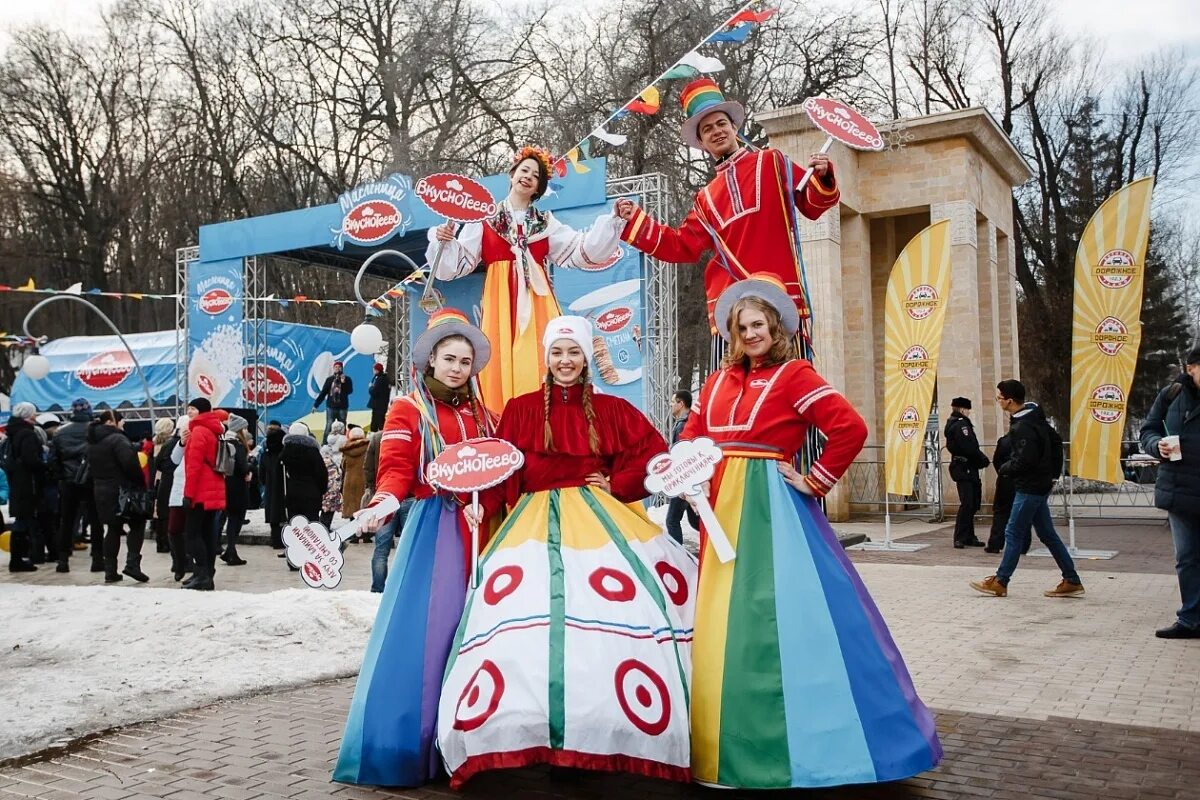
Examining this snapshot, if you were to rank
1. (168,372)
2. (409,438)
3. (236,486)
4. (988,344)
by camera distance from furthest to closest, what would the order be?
(168,372) → (988,344) → (236,486) → (409,438)

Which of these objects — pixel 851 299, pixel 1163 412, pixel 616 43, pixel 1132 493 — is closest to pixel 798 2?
pixel 616 43

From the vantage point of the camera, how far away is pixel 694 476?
3.43m

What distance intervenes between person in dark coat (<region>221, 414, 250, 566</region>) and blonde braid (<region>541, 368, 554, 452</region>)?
760 cm

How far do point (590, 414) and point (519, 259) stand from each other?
1.02 m

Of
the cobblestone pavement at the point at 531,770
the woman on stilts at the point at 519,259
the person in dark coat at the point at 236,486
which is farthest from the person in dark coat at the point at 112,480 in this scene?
the woman on stilts at the point at 519,259

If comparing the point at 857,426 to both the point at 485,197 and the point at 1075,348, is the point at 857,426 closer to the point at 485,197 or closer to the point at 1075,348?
the point at 485,197

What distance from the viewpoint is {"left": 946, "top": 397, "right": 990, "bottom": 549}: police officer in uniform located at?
1232 centimetres

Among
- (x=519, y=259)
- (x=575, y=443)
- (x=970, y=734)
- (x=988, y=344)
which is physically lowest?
(x=970, y=734)

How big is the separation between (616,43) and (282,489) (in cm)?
1348

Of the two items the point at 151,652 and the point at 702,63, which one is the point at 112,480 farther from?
the point at 702,63

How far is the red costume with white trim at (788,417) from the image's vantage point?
3721mm

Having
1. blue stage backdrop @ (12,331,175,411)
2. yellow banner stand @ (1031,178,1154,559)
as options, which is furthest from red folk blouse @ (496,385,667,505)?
blue stage backdrop @ (12,331,175,411)

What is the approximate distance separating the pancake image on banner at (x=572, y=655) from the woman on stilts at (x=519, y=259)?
91cm

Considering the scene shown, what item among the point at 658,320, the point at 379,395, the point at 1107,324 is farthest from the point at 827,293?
the point at 379,395
